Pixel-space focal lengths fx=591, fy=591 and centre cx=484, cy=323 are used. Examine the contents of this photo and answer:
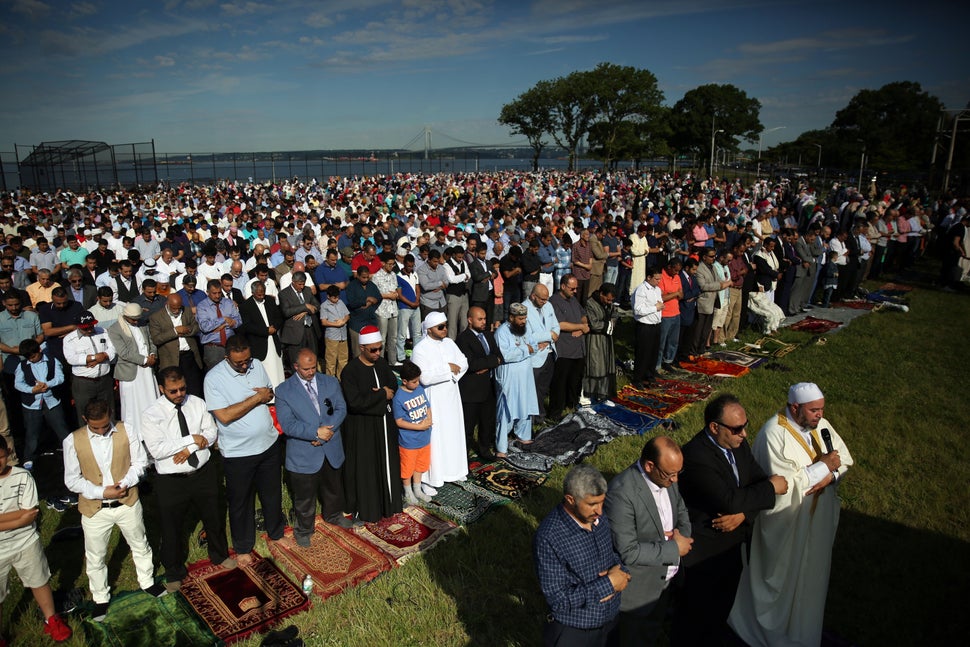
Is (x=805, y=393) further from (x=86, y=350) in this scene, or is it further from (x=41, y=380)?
(x=41, y=380)

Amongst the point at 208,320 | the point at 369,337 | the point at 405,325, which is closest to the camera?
the point at 369,337

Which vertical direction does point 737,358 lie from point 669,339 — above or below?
below

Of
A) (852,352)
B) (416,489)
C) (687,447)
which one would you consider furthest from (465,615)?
(852,352)

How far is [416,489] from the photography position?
6621 millimetres

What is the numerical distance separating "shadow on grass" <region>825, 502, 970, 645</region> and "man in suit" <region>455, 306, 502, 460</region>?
3.95 metres

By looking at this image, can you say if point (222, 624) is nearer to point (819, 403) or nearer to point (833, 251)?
point (819, 403)

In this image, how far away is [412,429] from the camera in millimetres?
6172

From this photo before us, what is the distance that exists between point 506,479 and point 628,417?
2.57 m

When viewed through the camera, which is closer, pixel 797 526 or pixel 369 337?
pixel 797 526

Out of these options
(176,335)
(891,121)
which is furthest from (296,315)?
(891,121)

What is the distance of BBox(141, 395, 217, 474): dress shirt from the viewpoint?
484cm

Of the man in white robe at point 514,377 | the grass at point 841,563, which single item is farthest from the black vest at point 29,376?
the man in white robe at point 514,377

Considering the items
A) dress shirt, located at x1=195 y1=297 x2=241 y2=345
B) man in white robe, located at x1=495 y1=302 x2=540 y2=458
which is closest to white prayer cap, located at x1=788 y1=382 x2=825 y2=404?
man in white robe, located at x1=495 y1=302 x2=540 y2=458

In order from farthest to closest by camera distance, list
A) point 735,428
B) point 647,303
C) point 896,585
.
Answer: point 647,303
point 896,585
point 735,428
